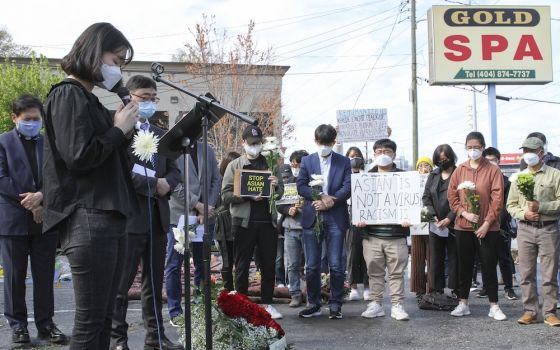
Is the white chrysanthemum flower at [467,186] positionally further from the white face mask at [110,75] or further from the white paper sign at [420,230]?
the white face mask at [110,75]

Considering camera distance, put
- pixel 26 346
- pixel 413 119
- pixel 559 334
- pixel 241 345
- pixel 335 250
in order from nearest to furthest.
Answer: pixel 241 345
pixel 26 346
pixel 559 334
pixel 335 250
pixel 413 119

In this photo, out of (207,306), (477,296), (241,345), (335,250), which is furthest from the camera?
(477,296)

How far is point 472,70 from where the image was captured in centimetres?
1978

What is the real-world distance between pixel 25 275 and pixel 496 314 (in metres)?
5.34

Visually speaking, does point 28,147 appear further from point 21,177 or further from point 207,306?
point 207,306

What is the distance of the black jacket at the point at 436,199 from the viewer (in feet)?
29.9

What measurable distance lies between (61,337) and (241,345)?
219 cm

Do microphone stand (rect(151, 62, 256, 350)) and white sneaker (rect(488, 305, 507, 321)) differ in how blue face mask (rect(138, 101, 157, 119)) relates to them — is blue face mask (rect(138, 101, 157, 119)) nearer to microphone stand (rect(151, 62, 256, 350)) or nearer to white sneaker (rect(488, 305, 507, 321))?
microphone stand (rect(151, 62, 256, 350))

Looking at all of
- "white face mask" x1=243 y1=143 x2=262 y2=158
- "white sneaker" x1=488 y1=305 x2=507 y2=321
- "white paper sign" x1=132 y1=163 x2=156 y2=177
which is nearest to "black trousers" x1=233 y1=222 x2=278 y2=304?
"white face mask" x1=243 y1=143 x2=262 y2=158

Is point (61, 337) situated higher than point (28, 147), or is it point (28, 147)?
point (28, 147)

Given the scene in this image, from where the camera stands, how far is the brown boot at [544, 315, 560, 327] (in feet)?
24.9

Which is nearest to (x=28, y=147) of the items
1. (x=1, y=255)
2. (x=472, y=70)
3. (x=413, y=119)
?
(x=1, y=255)

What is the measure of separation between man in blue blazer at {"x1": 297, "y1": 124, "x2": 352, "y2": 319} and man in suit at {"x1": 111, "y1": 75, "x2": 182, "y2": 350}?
7.99ft

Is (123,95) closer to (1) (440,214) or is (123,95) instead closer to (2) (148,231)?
(2) (148,231)
